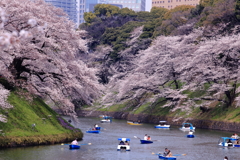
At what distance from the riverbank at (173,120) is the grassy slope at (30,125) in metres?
20.1

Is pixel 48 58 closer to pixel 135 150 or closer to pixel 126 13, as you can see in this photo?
pixel 135 150

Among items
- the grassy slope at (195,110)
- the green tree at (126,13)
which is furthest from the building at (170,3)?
the grassy slope at (195,110)

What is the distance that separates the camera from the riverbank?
46719mm

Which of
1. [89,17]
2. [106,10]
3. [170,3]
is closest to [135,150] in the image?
[89,17]

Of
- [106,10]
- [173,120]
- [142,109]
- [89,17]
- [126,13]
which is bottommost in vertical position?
[173,120]

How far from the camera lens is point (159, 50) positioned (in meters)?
64.1

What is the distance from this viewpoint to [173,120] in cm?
5262

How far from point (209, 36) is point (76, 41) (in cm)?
3020

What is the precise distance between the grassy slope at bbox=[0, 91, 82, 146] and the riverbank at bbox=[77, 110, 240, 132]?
20114 millimetres

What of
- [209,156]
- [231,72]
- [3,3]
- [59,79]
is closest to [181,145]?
[209,156]

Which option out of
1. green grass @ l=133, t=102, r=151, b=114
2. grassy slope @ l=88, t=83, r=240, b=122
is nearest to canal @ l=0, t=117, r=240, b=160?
grassy slope @ l=88, t=83, r=240, b=122

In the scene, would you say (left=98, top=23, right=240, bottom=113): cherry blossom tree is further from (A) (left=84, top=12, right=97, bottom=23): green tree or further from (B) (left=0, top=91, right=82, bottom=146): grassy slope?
(A) (left=84, top=12, right=97, bottom=23): green tree

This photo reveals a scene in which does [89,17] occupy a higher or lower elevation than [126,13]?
lower

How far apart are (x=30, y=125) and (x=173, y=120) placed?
26.7 metres
